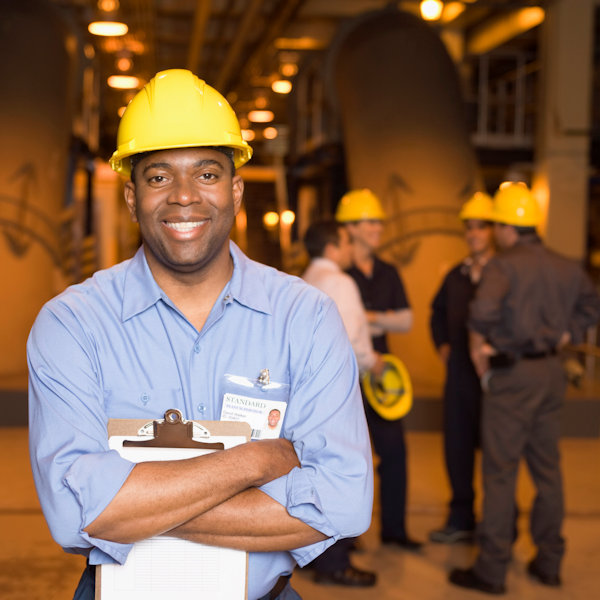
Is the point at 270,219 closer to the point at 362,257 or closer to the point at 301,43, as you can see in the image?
the point at 301,43

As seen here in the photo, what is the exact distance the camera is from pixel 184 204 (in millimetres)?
1821

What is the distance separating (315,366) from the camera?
1.80 metres

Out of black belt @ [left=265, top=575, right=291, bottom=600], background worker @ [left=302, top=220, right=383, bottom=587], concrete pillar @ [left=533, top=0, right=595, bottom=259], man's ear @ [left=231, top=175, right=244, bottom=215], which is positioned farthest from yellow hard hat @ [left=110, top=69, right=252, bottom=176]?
concrete pillar @ [left=533, top=0, right=595, bottom=259]

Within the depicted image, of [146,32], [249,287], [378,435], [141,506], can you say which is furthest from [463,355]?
[146,32]

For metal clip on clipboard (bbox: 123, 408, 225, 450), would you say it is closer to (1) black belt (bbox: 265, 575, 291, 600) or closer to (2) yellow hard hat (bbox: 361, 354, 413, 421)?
(1) black belt (bbox: 265, 575, 291, 600)

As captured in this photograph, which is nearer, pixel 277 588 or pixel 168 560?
pixel 168 560

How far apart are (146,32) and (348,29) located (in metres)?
5.43

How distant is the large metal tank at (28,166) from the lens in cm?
847

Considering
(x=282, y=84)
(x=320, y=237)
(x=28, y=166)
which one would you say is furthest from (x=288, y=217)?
(x=320, y=237)

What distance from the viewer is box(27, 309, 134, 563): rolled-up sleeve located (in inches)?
62.9

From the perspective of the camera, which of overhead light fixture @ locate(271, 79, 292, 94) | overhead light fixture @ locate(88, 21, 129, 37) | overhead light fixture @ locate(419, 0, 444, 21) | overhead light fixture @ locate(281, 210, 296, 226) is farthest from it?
overhead light fixture @ locate(271, 79, 292, 94)

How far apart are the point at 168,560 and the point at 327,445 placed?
1.24ft

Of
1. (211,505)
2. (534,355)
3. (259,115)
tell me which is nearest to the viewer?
(211,505)

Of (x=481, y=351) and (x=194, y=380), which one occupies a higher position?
(x=194, y=380)
